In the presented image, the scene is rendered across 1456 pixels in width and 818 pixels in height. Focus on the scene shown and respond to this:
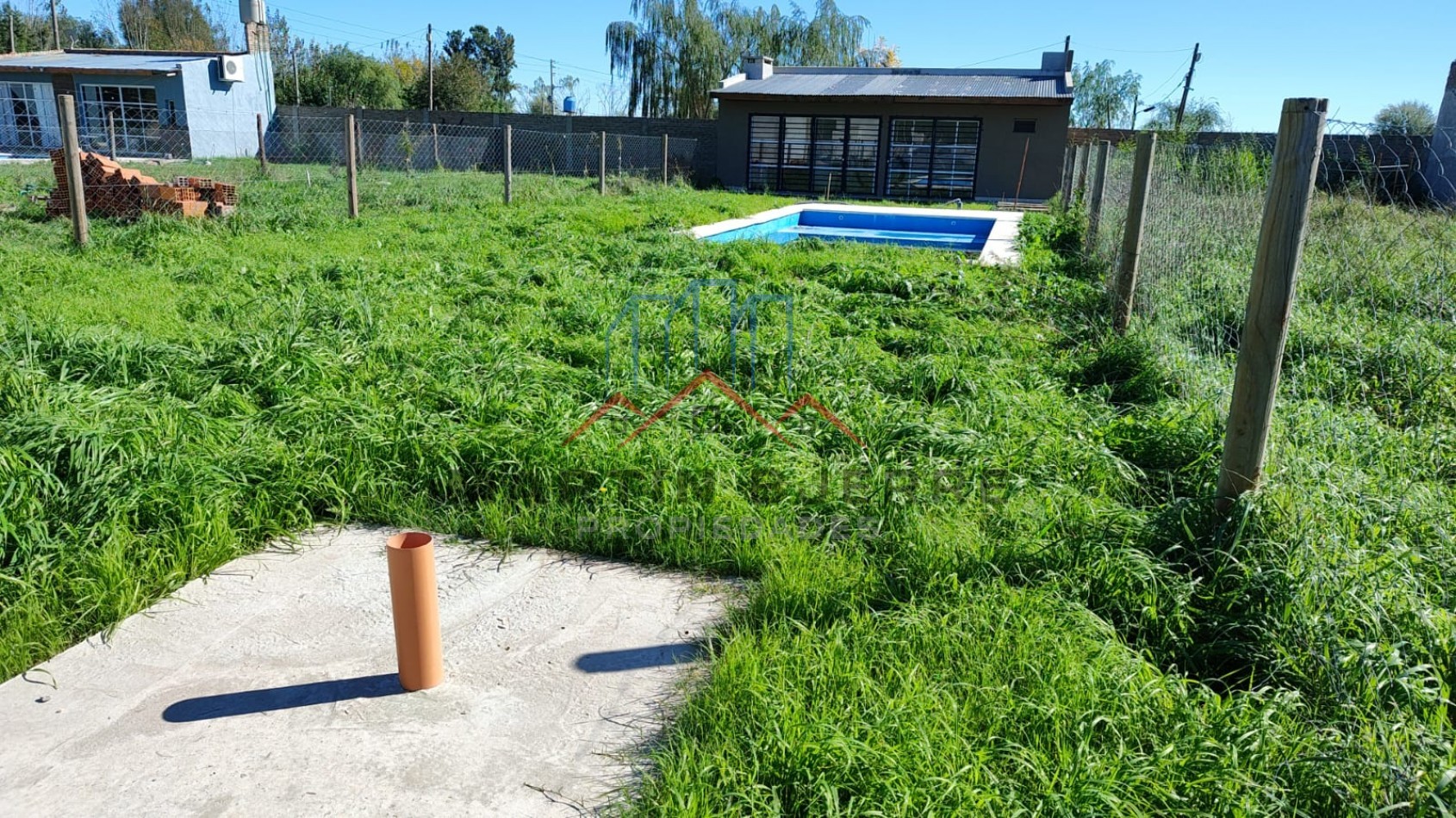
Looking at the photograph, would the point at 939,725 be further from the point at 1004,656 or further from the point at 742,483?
the point at 742,483

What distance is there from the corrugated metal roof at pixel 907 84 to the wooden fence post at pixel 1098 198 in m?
13.9

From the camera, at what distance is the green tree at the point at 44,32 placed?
4397 cm

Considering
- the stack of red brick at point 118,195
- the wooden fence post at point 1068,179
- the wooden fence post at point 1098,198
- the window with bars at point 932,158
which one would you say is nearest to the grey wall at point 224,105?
the stack of red brick at point 118,195

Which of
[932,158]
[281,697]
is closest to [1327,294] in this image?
[281,697]

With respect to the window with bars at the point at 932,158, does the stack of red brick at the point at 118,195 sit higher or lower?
lower

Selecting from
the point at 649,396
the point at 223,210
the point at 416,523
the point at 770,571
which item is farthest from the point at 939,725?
the point at 223,210

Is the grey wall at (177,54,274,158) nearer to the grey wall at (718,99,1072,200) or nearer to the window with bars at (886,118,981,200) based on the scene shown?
the grey wall at (718,99,1072,200)

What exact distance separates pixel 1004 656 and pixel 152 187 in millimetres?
11425

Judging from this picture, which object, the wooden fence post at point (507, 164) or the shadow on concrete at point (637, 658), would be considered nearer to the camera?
the shadow on concrete at point (637, 658)

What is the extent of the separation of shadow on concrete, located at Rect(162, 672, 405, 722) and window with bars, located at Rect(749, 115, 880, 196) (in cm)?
2256

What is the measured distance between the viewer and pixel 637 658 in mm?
2617

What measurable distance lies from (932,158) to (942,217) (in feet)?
26.6

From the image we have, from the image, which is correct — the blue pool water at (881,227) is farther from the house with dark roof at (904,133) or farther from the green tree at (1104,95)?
the green tree at (1104,95)

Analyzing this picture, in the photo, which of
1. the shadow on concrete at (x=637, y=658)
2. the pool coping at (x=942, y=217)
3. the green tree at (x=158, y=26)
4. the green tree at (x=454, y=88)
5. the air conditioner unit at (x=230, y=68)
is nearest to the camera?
the shadow on concrete at (x=637, y=658)
